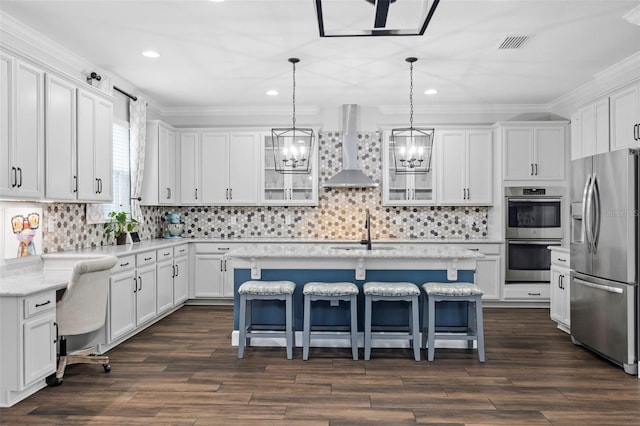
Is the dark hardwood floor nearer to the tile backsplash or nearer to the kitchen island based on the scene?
the kitchen island

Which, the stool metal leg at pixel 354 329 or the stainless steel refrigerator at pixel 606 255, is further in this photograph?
the stool metal leg at pixel 354 329

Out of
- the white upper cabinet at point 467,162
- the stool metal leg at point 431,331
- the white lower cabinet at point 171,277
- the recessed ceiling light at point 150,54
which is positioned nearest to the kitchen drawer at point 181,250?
the white lower cabinet at point 171,277

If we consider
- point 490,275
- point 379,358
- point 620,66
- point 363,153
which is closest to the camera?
point 379,358

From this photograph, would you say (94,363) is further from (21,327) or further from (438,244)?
(438,244)

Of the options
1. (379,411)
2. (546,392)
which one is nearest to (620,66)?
(546,392)

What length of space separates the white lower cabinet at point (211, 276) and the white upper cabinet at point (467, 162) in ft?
10.6

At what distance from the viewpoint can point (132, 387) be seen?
3.43 metres

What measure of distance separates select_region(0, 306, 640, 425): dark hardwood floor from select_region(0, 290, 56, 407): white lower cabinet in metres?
0.14

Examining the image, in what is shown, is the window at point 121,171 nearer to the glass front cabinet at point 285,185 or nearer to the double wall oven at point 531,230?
the glass front cabinet at point 285,185

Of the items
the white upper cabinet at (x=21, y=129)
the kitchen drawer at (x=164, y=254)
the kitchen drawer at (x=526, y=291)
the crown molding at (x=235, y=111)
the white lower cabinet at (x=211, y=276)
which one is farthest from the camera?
the crown molding at (x=235, y=111)

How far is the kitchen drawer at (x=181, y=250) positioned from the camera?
5.86m

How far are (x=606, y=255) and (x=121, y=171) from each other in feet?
16.9

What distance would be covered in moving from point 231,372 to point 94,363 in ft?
3.65

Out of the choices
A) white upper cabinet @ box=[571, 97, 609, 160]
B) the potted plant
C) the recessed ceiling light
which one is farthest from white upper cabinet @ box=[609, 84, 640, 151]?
the potted plant
